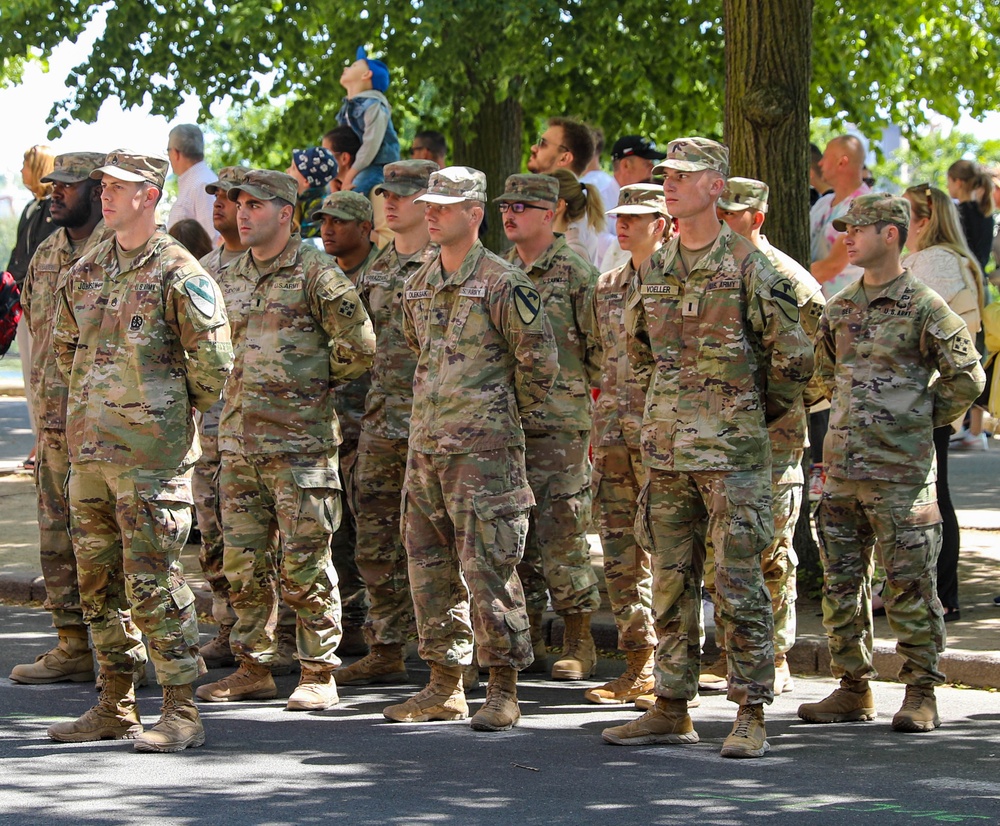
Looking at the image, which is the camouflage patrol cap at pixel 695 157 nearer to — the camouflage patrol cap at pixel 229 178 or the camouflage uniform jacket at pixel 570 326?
the camouflage uniform jacket at pixel 570 326

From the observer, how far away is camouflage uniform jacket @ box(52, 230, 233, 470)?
269 inches

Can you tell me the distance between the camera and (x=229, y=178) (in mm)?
8211

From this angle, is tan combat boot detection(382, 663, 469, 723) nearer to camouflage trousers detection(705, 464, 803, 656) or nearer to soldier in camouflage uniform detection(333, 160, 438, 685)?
soldier in camouflage uniform detection(333, 160, 438, 685)

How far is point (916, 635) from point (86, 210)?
4.54 metres

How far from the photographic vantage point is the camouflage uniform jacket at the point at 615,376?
8.09 m

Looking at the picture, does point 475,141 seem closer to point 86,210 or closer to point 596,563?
point 596,563

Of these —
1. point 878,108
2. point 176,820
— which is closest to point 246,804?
point 176,820

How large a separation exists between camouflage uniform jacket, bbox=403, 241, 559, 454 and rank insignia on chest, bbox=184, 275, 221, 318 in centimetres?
105

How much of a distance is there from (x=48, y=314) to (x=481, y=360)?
8.28ft

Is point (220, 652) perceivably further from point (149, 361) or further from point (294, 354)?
point (149, 361)

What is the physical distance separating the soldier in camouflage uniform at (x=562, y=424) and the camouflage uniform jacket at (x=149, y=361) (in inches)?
75.5

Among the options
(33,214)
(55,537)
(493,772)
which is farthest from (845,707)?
(33,214)

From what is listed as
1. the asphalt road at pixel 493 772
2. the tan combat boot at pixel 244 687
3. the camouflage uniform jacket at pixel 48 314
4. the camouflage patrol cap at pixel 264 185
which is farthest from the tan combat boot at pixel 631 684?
the camouflage uniform jacket at pixel 48 314

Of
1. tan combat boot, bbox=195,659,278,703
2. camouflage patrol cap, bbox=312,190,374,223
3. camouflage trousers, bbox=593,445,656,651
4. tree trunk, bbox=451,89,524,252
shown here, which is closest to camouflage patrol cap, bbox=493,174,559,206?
camouflage patrol cap, bbox=312,190,374,223
